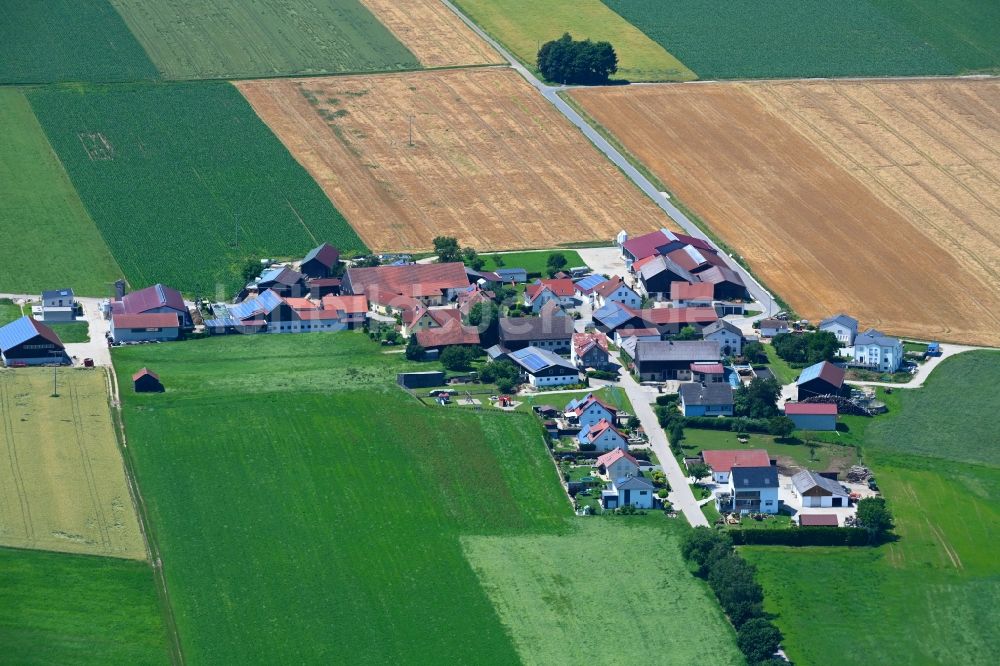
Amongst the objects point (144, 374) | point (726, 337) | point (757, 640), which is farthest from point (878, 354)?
point (144, 374)

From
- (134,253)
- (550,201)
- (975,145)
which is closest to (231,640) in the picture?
(134,253)

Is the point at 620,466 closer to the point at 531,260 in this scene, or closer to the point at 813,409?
the point at 813,409

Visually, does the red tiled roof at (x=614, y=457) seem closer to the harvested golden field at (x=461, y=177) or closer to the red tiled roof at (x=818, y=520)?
the red tiled roof at (x=818, y=520)

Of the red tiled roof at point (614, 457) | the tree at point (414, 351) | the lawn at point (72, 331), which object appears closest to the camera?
the red tiled roof at point (614, 457)

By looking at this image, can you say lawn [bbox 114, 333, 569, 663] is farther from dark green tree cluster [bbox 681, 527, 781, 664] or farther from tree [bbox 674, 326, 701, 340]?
tree [bbox 674, 326, 701, 340]

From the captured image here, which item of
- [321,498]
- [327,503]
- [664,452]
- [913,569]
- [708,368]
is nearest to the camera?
[913,569]

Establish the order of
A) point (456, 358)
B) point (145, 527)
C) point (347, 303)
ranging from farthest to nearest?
point (347, 303) < point (456, 358) < point (145, 527)

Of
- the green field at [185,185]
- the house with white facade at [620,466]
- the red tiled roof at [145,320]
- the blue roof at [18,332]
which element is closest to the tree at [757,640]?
the house with white facade at [620,466]
